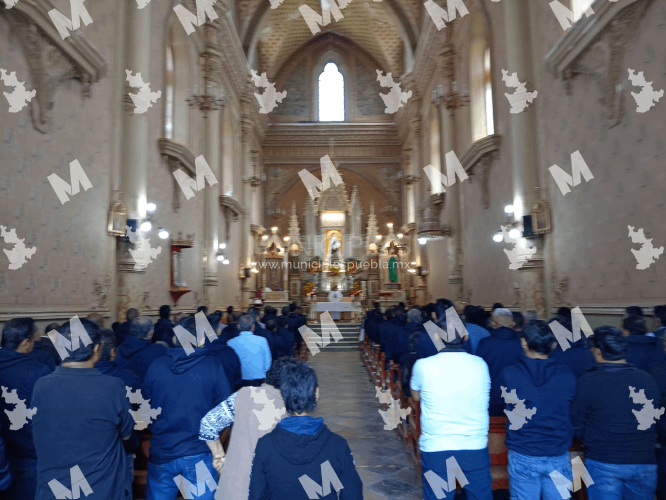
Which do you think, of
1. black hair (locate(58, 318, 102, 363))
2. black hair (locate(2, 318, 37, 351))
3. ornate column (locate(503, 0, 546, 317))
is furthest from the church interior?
black hair (locate(2, 318, 37, 351))

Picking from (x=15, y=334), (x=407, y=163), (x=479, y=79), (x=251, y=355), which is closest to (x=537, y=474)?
(x=251, y=355)

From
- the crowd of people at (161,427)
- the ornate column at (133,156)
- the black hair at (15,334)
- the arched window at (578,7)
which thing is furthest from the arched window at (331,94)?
the black hair at (15,334)

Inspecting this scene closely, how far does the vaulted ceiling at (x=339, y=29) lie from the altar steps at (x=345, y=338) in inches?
446

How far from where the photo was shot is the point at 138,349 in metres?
4.40

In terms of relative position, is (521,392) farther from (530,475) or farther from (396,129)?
(396,129)

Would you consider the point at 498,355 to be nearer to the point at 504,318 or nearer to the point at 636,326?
the point at 504,318

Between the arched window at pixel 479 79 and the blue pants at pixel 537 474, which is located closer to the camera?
the blue pants at pixel 537 474

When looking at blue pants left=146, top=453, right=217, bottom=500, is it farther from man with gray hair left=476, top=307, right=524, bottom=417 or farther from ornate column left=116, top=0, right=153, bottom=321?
ornate column left=116, top=0, right=153, bottom=321

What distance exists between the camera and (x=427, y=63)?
1861 centimetres

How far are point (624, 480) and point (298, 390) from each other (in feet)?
6.84

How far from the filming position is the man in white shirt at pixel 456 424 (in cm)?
315

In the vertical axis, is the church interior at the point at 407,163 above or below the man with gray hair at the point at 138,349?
above

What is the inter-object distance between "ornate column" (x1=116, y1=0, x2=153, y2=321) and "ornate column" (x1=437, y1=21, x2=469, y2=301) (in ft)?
27.9

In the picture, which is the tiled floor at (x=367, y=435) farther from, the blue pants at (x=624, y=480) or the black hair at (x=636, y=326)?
the black hair at (x=636, y=326)
